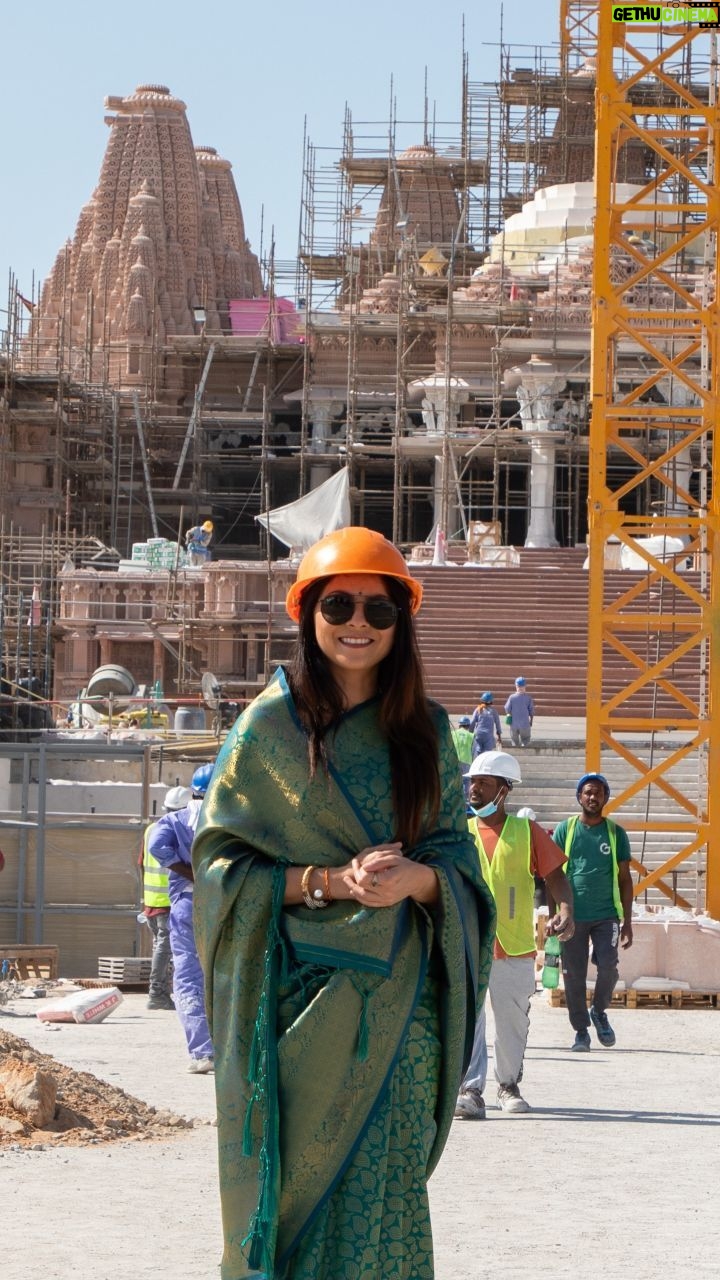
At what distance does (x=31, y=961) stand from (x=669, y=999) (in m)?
4.07

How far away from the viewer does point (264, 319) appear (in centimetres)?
5044

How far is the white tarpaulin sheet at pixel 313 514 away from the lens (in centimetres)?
3822

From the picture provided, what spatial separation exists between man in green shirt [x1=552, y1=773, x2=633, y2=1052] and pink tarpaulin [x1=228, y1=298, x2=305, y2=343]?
36291 millimetres

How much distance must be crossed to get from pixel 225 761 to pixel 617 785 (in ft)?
59.7

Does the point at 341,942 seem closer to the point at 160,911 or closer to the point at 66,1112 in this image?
the point at 66,1112

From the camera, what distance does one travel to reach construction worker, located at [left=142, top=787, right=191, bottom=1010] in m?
11.1

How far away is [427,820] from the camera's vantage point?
3938 millimetres

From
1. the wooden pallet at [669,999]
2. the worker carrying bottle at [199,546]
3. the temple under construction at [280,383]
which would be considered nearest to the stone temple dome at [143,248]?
the temple under construction at [280,383]

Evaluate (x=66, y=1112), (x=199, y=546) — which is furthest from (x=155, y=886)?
(x=199, y=546)

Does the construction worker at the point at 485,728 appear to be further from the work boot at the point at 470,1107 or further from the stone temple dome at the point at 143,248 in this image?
the stone temple dome at the point at 143,248

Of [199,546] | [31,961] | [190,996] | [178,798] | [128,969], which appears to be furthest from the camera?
[199,546]

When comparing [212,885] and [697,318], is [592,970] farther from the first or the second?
[212,885]

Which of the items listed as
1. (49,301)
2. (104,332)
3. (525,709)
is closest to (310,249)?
(104,332)

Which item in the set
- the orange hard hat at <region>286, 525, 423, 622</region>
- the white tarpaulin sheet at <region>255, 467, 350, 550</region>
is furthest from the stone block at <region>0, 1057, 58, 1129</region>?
the white tarpaulin sheet at <region>255, 467, 350, 550</region>
